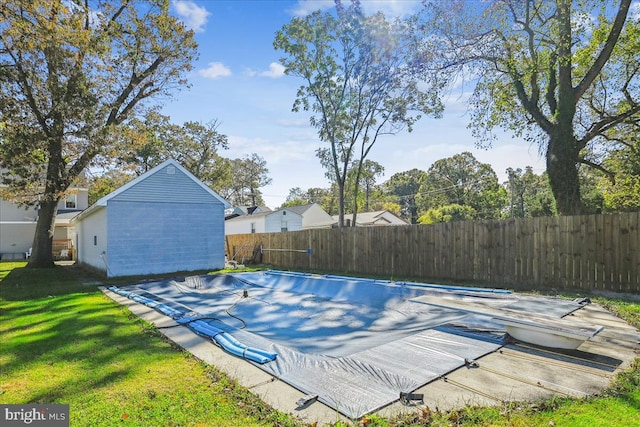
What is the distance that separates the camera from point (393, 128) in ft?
60.8

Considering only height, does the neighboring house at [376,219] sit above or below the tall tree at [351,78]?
below

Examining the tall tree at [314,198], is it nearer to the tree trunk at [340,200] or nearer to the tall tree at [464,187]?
the tall tree at [464,187]

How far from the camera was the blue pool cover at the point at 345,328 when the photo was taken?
336cm

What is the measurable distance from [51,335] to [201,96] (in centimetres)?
1272

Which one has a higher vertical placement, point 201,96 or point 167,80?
point 167,80

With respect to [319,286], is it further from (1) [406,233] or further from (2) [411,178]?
(2) [411,178]

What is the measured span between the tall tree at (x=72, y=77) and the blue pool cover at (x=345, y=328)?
6.89 meters

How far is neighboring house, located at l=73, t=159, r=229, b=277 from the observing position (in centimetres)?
1276

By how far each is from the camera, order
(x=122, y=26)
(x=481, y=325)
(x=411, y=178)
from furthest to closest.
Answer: (x=411, y=178) < (x=122, y=26) < (x=481, y=325)

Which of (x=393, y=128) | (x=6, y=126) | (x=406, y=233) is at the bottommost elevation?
(x=406, y=233)

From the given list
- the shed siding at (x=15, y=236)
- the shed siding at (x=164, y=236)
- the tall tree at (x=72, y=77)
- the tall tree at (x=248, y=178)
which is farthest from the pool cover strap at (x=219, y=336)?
the tall tree at (x=248, y=178)

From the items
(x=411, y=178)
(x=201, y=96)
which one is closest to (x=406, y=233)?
(x=201, y=96)

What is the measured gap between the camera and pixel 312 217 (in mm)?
30266

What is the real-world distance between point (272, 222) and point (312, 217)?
4870 millimetres
